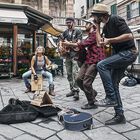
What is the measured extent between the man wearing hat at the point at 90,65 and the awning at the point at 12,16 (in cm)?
646

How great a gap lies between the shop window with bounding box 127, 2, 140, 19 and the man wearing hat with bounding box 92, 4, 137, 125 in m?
23.1

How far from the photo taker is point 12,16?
1275 cm

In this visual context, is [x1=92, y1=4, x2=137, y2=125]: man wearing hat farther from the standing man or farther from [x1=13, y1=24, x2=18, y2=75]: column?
[x1=13, y1=24, x2=18, y2=75]: column

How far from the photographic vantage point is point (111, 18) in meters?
5.22

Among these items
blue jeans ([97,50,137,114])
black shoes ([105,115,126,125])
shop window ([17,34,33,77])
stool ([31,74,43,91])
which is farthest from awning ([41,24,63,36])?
black shoes ([105,115,126,125])

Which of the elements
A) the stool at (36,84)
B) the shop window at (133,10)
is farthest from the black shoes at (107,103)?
the shop window at (133,10)

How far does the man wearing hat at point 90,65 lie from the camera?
6.37 m

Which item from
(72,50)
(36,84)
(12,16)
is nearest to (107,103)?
(72,50)

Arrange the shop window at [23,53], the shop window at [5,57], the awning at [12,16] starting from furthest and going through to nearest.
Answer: the shop window at [23,53]
the shop window at [5,57]
the awning at [12,16]

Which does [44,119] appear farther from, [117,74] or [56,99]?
[56,99]

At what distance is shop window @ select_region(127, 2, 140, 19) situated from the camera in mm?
28006

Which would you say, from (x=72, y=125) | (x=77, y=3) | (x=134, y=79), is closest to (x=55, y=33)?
(x=134, y=79)

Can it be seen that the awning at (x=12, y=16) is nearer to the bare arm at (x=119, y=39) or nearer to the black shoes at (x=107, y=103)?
the bare arm at (x=119, y=39)

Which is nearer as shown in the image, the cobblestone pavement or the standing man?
the cobblestone pavement
